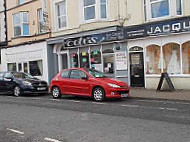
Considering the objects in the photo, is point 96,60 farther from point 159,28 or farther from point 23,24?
point 23,24

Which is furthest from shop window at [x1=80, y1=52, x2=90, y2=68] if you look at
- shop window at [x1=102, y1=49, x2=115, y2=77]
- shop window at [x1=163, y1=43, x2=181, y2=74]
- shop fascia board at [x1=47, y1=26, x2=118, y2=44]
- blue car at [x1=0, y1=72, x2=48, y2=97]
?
shop window at [x1=163, y1=43, x2=181, y2=74]

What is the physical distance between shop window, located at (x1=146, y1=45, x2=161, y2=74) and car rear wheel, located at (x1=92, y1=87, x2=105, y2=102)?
16.9 feet

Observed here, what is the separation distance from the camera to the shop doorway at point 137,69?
18312mm

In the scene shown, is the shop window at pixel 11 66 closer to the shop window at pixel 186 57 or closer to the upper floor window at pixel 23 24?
the upper floor window at pixel 23 24

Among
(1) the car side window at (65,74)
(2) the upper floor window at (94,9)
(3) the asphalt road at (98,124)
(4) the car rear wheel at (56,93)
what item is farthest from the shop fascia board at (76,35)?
(3) the asphalt road at (98,124)

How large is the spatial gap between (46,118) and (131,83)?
9.89 m

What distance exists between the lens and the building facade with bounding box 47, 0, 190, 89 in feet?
54.0

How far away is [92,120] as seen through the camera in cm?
923

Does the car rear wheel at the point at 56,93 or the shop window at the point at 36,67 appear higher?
the shop window at the point at 36,67

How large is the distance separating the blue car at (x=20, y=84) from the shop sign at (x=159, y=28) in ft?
19.2

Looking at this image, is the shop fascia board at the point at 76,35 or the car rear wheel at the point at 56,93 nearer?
the car rear wheel at the point at 56,93

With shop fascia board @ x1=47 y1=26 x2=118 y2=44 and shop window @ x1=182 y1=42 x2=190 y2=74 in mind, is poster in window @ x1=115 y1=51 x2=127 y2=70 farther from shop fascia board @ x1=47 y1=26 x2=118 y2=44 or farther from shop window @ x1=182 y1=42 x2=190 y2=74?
shop window @ x1=182 y1=42 x2=190 y2=74

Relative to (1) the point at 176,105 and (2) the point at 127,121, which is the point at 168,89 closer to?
(1) the point at 176,105

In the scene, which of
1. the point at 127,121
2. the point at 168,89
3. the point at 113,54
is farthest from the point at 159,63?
the point at 127,121
